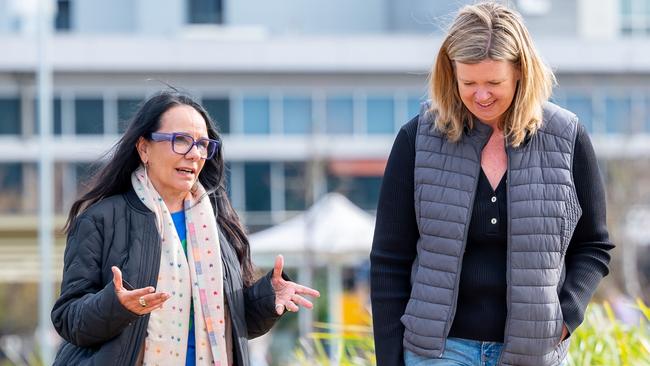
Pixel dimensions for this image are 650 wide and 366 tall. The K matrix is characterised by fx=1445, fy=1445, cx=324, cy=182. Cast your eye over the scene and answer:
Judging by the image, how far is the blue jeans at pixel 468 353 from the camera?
14.6ft

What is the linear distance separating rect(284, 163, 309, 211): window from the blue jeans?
37198 mm

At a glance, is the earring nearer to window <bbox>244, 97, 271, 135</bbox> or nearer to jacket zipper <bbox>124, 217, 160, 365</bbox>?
jacket zipper <bbox>124, 217, 160, 365</bbox>

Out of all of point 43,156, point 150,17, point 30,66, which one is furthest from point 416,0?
point 43,156

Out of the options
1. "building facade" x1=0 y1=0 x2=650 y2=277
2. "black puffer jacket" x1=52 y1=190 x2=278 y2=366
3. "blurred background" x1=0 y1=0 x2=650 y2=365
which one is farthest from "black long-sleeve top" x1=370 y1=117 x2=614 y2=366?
"building facade" x1=0 y1=0 x2=650 y2=277

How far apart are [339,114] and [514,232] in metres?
39.0

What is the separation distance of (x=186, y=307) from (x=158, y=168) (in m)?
0.47

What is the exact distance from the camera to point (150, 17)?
4816cm

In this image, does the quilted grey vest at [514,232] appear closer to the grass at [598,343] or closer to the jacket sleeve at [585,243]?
the jacket sleeve at [585,243]

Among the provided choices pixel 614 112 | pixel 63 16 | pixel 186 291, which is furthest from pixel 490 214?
pixel 63 16

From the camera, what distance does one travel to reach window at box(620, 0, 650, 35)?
1875 inches

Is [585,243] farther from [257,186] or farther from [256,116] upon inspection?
[257,186]

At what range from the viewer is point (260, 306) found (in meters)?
4.75

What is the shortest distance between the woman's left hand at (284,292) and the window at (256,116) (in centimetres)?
3824

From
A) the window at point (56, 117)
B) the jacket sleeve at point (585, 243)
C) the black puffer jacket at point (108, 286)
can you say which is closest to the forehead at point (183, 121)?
the black puffer jacket at point (108, 286)
